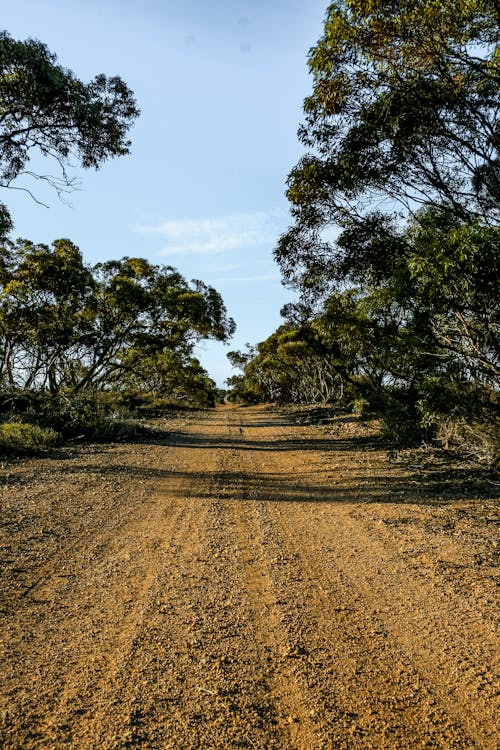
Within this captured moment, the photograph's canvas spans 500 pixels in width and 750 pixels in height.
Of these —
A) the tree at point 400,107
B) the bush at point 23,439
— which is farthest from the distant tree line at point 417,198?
the bush at point 23,439

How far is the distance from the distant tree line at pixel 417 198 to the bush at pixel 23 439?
7225 mm

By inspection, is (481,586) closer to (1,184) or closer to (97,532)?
(97,532)

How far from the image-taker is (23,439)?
12.0m

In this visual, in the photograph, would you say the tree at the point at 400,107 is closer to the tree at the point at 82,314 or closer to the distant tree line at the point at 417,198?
the distant tree line at the point at 417,198

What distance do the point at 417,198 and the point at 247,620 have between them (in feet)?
28.2

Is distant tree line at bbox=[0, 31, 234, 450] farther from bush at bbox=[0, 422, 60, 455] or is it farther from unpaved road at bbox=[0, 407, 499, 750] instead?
unpaved road at bbox=[0, 407, 499, 750]

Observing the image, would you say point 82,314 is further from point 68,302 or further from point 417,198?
point 417,198

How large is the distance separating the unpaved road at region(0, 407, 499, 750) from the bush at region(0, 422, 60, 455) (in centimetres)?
365

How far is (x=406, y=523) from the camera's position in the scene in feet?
22.2

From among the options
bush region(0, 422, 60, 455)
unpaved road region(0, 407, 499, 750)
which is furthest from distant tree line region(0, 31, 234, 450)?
unpaved road region(0, 407, 499, 750)

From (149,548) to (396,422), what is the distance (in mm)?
7316

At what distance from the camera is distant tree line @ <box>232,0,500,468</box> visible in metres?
7.31

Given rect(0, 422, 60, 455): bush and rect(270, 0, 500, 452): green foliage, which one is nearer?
rect(270, 0, 500, 452): green foliage

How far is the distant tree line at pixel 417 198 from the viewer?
7.31 metres
